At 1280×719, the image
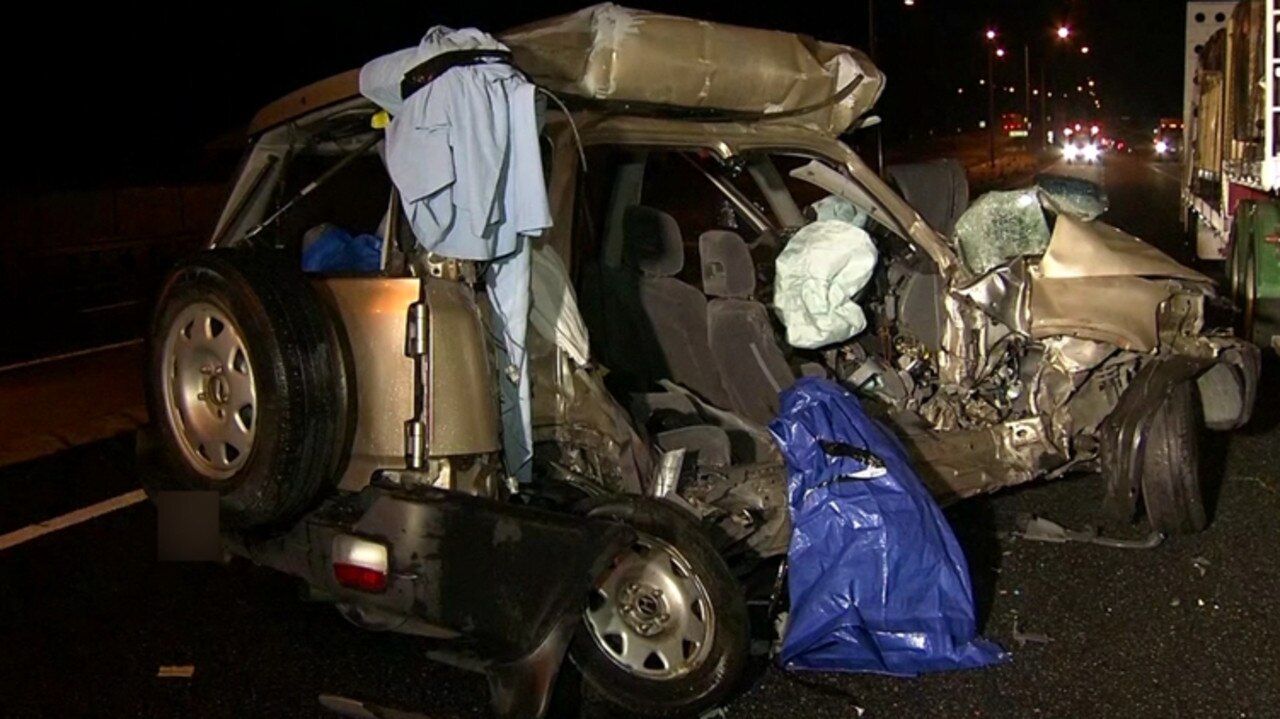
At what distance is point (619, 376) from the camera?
5648mm

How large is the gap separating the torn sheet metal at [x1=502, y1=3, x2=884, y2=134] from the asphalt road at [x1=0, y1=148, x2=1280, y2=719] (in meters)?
2.03

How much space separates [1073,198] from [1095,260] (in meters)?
0.62

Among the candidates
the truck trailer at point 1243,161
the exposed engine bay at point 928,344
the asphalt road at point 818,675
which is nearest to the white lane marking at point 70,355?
the asphalt road at point 818,675

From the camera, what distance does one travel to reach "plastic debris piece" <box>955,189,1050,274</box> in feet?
18.3

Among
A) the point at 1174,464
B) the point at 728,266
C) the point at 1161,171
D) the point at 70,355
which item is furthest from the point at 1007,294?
the point at 1161,171

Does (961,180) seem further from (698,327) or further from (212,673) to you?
(212,673)

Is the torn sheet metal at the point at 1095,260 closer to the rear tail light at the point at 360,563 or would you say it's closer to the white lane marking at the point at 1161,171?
the rear tail light at the point at 360,563

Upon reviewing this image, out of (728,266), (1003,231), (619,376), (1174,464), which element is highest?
(1003,231)

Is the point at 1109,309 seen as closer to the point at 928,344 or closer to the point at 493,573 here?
the point at 928,344

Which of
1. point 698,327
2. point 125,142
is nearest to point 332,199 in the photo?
point 698,327

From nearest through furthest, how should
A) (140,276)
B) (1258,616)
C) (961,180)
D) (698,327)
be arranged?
(1258,616), (698,327), (961,180), (140,276)

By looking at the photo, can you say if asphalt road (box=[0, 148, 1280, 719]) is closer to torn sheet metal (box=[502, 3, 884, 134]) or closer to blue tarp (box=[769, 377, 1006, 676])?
blue tarp (box=[769, 377, 1006, 676])

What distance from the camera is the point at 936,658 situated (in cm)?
440

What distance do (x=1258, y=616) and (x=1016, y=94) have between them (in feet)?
354
